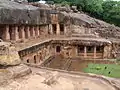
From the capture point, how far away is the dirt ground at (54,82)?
13.6m

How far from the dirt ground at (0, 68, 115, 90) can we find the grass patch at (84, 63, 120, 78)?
9414mm

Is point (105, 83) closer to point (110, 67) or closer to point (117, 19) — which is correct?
point (110, 67)

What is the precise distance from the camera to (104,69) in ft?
88.5

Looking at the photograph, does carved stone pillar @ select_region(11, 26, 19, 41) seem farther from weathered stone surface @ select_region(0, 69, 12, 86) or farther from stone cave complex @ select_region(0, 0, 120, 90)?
weathered stone surface @ select_region(0, 69, 12, 86)

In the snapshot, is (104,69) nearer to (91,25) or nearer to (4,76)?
(91,25)

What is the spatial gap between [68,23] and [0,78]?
22.5 m

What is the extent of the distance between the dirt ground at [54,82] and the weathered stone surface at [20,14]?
8400 millimetres

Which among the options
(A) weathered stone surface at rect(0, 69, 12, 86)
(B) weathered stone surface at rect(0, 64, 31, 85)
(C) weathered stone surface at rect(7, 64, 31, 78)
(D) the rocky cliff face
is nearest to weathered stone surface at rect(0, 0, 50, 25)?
(D) the rocky cliff face

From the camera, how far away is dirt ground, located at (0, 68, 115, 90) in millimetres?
13625

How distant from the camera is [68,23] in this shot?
1367 inches

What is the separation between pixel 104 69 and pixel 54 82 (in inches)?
524

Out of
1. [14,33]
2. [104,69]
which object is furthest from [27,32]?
[104,69]

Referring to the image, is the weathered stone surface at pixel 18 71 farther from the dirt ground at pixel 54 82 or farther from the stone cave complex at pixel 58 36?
the stone cave complex at pixel 58 36

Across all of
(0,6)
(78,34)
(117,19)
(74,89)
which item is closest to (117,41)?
(78,34)
